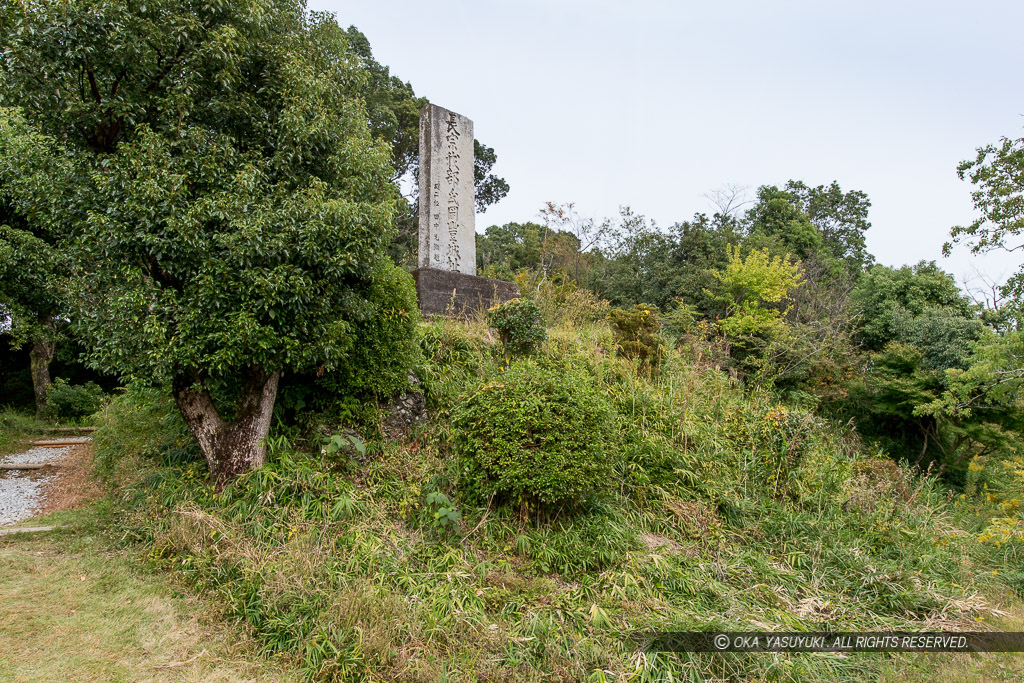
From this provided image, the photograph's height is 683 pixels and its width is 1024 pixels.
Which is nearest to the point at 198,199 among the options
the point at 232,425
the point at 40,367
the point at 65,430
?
the point at 232,425

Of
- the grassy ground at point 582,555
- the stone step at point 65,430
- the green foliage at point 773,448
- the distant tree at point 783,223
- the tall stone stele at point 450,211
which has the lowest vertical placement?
the stone step at point 65,430

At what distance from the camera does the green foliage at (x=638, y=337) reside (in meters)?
7.37

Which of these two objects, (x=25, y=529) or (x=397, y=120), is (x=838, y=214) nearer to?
(x=397, y=120)

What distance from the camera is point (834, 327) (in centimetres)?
1366

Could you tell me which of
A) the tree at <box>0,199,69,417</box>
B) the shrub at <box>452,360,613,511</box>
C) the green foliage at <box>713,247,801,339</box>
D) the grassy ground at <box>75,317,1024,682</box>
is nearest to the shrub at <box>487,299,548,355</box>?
the grassy ground at <box>75,317,1024,682</box>

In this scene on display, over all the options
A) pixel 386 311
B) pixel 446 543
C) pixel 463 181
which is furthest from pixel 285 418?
pixel 463 181

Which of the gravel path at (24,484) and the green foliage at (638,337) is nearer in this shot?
the gravel path at (24,484)

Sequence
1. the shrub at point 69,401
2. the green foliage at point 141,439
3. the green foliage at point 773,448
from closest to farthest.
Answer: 1. the green foliage at point 141,439
2. the green foliage at point 773,448
3. the shrub at point 69,401

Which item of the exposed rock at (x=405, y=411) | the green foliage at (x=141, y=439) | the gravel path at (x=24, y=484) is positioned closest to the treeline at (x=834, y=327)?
the exposed rock at (x=405, y=411)

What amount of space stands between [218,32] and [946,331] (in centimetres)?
1289

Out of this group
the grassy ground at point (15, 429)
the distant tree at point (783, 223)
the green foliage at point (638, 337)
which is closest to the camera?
the green foliage at point (638, 337)

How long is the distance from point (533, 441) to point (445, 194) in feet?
17.4

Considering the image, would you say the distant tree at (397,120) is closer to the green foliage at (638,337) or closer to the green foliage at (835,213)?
the green foliage at (638,337)

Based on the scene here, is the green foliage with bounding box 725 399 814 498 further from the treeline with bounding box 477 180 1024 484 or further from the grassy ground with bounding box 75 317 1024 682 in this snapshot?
the treeline with bounding box 477 180 1024 484
